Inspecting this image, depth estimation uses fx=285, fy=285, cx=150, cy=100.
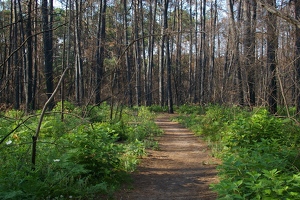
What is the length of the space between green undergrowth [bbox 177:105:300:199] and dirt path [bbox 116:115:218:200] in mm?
382

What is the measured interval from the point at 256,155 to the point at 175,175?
6.39 feet

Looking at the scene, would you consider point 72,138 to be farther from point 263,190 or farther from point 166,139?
point 166,139

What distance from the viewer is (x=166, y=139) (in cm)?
1013

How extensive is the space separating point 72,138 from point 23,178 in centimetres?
149

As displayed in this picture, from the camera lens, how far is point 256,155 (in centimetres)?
423

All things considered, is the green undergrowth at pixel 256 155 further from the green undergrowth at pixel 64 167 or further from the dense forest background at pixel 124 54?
the green undergrowth at pixel 64 167

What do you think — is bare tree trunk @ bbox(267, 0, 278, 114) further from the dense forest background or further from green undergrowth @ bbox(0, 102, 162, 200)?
green undergrowth @ bbox(0, 102, 162, 200)

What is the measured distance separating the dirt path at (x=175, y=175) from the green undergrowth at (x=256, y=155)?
382 mm

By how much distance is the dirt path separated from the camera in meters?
4.60

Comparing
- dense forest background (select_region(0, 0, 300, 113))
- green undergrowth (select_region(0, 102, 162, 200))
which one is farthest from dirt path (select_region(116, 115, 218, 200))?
dense forest background (select_region(0, 0, 300, 113))

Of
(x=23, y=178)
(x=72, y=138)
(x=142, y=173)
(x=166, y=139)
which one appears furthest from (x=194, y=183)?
(x=166, y=139)

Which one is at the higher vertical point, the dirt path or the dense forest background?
the dense forest background

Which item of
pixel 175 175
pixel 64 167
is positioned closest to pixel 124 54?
pixel 175 175

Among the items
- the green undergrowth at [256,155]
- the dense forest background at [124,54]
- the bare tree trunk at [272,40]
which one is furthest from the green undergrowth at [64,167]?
the bare tree trunk at [272,40]
